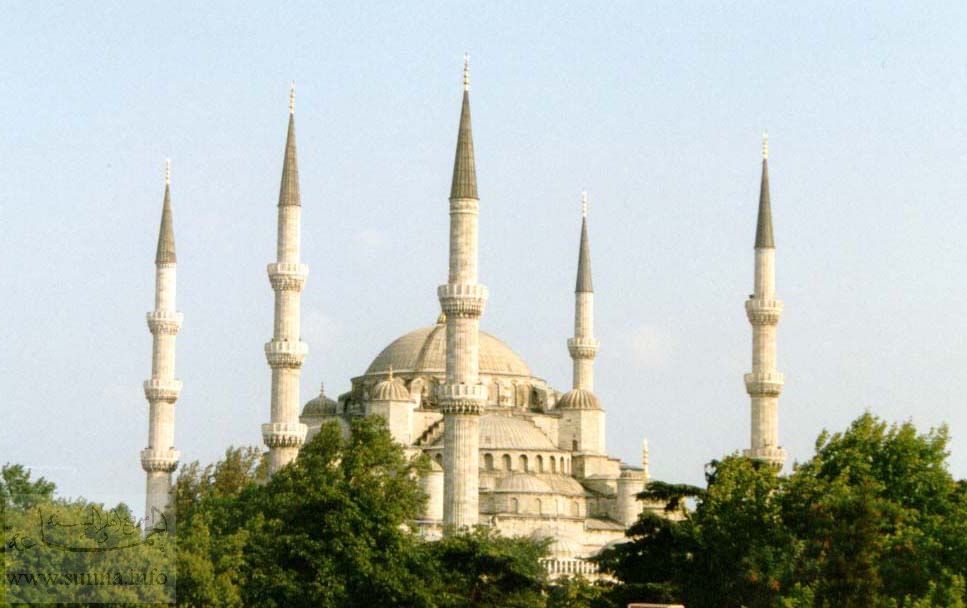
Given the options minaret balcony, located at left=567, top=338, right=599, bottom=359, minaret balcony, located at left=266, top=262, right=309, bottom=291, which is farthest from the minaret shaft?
minaret balcony, located at left=266, top=262, right=309, bottom=291

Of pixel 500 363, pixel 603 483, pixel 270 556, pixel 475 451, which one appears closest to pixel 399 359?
pixel 500 363

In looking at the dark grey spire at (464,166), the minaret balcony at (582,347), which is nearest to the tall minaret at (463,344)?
the dark grey spire at (464,166)

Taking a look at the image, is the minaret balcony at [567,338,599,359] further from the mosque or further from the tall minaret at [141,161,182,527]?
the tall minaret at [141,161,182,527]

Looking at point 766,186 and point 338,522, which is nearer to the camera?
point 338,522

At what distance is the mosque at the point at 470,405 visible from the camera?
53750 mm

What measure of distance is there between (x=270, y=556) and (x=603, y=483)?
32102 mm

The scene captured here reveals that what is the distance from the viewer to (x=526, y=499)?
229ft

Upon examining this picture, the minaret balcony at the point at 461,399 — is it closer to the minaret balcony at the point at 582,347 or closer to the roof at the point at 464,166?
the roof at the point at 464,166

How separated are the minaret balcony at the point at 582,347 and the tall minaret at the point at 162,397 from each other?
48.5 feet

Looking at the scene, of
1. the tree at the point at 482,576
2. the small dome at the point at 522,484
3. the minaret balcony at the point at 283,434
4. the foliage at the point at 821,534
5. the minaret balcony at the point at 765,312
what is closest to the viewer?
the foliage at the point at 821,534

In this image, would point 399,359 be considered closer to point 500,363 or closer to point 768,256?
point 500,363

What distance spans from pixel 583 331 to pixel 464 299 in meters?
20.1

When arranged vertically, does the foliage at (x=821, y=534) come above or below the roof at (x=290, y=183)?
below

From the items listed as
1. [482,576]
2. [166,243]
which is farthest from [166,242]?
[482,576]
